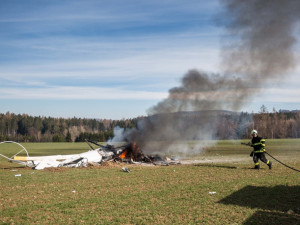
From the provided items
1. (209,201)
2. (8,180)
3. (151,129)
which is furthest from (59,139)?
(209,201)

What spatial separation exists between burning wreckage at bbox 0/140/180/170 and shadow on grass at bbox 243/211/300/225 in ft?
44.3

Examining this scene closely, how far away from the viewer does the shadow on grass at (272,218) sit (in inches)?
309

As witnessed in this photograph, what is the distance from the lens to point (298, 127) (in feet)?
348

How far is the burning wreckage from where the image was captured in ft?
67.8

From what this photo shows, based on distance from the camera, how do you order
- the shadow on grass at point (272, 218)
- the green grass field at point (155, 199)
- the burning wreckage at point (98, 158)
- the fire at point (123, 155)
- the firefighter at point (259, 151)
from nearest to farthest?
the shadow on grass at point (272, 218) → the green grass field at point (155, 199) → the firefighter at point (259, 151) → the burning wreckage at point (98, 158) → the fire at point (123, 155)

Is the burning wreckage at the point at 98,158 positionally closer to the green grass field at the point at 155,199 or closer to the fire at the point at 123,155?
the fire at the point at 123,155

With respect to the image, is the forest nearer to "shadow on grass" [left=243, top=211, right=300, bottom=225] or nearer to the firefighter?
the firefighter

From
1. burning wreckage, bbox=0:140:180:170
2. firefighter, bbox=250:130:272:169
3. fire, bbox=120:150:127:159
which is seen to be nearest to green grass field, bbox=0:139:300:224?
firefighter, bbox=250:130:272:169

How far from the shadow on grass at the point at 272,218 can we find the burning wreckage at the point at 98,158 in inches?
531

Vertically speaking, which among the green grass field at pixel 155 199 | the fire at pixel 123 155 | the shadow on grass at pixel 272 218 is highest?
the fire at pixel 123 155

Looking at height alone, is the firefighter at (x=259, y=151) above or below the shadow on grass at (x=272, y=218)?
above

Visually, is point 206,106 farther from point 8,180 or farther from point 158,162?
point 8,180

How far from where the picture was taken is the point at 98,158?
72.3 ft

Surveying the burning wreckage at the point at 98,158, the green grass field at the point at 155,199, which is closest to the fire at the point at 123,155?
the burning wreckage at the point at 98,158
